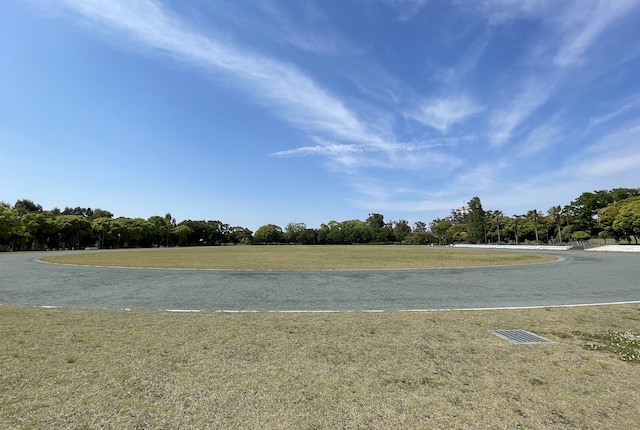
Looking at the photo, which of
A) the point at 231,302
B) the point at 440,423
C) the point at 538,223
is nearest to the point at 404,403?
the point at 440,423

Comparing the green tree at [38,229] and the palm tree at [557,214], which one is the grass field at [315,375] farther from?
the palm tree at [557,214]

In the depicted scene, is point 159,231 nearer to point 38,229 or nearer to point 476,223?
point 38,229

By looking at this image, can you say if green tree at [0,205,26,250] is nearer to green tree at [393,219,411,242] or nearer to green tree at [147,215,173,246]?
green tree at [147,215,173,246]

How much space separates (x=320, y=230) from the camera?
412 ft

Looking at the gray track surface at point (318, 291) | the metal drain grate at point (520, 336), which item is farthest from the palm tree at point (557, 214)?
the metal drain grate at point (520, 336)

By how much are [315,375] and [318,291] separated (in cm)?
749

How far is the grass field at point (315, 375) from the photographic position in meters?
3.22

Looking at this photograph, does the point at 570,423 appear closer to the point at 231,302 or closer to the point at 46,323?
the point at 231,302

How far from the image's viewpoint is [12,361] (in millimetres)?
4660

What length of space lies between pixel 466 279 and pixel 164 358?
13790 mm

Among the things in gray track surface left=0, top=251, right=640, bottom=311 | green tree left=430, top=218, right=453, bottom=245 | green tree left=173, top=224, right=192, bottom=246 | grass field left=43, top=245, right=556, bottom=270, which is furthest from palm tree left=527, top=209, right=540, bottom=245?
green tree left=173, top=224, right=192, bottom=246

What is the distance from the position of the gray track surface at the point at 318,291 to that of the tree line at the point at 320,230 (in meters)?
57.5

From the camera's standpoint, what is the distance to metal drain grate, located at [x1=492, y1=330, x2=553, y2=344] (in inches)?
228

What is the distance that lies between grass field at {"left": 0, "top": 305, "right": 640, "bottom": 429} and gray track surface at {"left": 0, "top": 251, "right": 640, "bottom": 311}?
2311 millimetres
